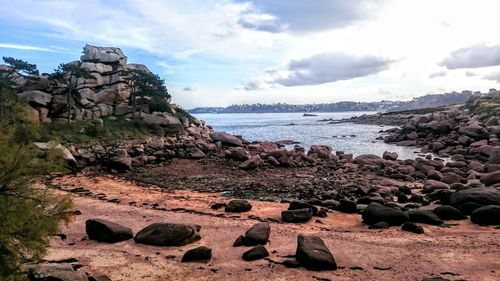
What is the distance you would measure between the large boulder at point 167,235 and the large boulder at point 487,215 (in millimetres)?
10564

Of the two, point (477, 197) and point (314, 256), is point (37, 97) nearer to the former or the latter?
point (314, 256)

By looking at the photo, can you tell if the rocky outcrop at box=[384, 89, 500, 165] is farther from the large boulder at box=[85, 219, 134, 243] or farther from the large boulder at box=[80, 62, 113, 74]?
the large boulder at box=[80, 62, 113, 74]

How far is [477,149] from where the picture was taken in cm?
3778

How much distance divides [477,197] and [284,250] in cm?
994

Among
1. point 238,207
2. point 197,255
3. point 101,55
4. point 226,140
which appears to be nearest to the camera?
point 197,255

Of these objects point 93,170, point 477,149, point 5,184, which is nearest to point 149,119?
point 93,170

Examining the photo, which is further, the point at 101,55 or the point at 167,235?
the point at 101,55

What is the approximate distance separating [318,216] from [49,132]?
25.9 m

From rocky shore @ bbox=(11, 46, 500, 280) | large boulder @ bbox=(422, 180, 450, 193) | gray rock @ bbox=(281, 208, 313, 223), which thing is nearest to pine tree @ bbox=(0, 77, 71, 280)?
rocky shore @ bbox=(11, 46, 500, 280)

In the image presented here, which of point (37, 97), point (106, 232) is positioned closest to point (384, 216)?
point (106, 232)

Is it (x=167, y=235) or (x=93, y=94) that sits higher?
(x=93, y=94)

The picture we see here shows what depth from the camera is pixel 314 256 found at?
11.3 m

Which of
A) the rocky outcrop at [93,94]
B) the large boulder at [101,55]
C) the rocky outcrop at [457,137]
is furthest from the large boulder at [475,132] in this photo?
the large boulder at [101,55]

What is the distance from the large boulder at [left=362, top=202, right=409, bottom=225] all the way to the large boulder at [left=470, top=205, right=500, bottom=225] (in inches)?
103
